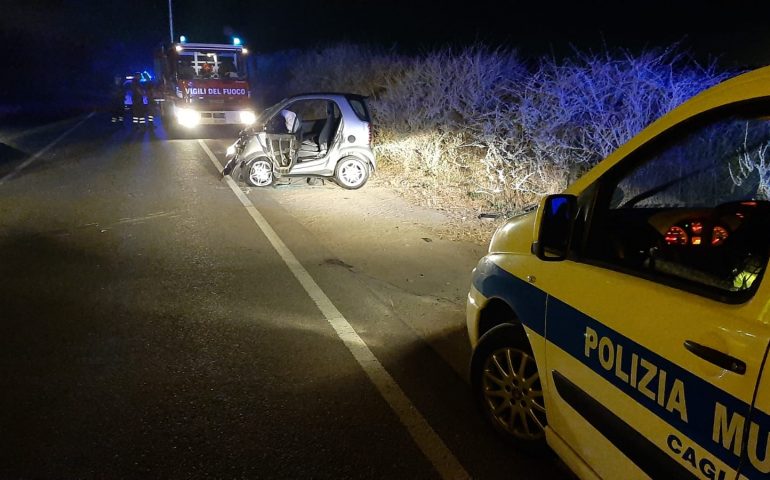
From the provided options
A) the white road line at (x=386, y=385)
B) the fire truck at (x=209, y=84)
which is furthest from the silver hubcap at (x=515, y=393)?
the fire truck at (x=209, y=84)

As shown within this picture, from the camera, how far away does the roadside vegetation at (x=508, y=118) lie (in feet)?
26.2

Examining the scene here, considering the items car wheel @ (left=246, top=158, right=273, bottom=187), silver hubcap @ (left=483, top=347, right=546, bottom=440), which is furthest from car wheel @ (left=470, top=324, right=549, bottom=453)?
car wheel @ (left=246, top=158, right=273, bottom=187)

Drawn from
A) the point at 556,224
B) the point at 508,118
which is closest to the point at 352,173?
the point at 508,118

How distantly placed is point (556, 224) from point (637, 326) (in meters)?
0.66

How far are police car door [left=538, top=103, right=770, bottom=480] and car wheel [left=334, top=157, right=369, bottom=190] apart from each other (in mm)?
7730

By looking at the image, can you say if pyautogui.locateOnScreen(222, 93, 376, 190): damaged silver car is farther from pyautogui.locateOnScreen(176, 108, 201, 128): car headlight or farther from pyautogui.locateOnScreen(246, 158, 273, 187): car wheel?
pyautogui.locateOnScreen(176, 108, 201, 128): car headlight

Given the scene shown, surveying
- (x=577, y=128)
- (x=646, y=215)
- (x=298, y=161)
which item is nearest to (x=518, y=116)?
(x=577, y=128)

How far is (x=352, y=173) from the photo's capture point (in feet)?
35.0

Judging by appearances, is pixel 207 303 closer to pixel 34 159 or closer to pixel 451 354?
pixel 451 354

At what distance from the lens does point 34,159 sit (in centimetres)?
1362

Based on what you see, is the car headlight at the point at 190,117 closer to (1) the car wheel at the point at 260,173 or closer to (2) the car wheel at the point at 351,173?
(1) the car wheel at the point at 260,173

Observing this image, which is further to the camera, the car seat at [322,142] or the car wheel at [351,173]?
the car seat at [322,142]

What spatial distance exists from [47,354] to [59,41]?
2599 inches

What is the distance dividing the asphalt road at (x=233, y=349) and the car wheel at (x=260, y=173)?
5.65ft
